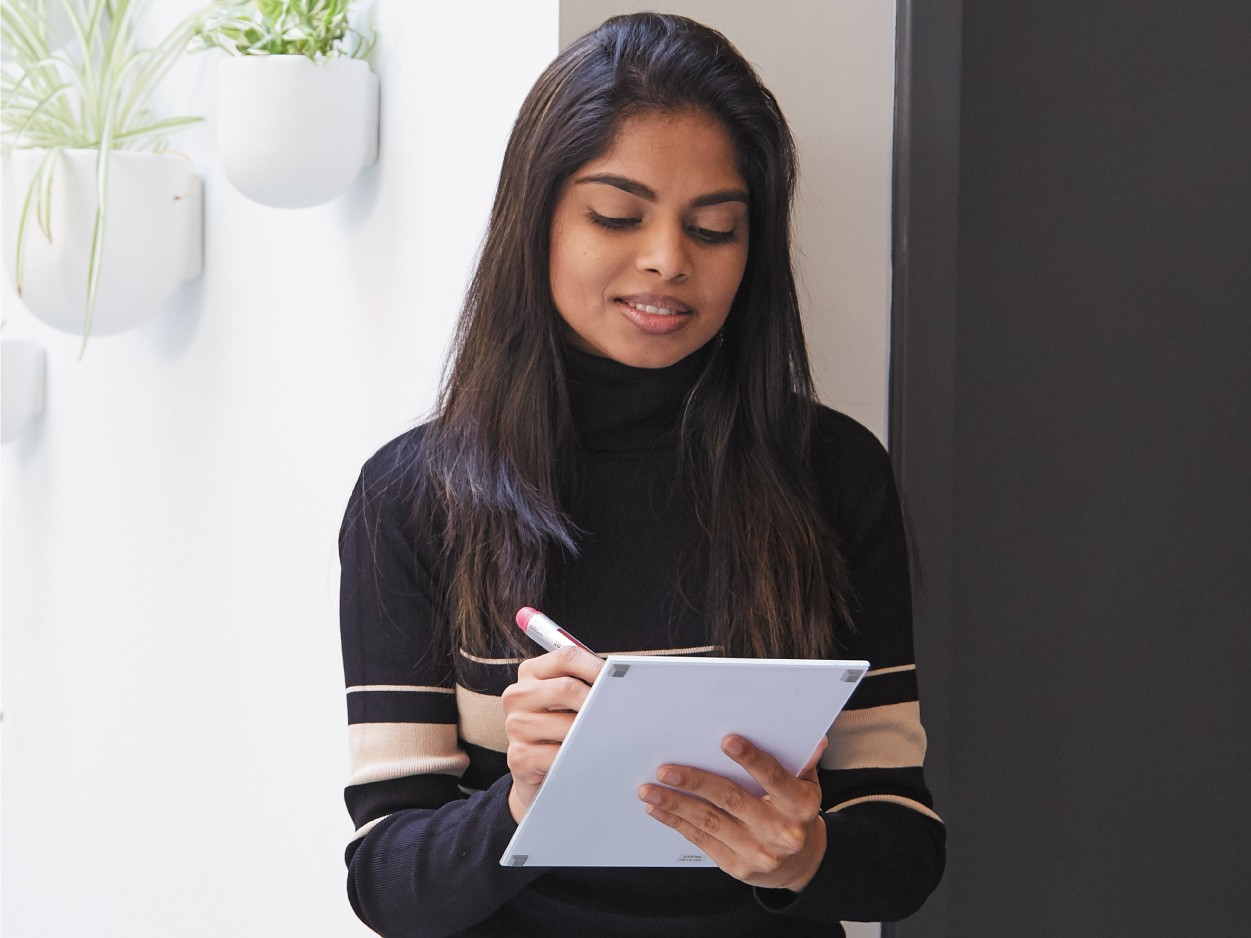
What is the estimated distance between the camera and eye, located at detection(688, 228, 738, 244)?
127 centimetres

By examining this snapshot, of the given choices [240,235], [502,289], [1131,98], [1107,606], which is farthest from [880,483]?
[240,235]

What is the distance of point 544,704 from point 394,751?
23cm

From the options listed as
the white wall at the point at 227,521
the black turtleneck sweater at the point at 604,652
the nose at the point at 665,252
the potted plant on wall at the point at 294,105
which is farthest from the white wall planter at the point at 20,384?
the nose at the point at 665,252

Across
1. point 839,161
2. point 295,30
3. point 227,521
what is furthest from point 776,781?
point 227,521

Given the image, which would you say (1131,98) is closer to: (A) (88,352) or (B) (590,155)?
(B) (590,155)

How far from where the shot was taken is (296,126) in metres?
1.70

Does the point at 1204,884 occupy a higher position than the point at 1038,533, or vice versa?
the point at 1038,533

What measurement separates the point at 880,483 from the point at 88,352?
156cm

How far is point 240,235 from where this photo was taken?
6.79 feet

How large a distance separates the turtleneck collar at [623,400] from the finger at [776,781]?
15.0 inches

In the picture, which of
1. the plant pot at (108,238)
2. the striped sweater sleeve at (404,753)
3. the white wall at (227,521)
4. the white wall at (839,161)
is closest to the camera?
the striped sweater sleeve at (404,753)

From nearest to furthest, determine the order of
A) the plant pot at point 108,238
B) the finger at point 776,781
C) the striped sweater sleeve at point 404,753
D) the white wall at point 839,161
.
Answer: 1. the finger at point 776,781
2. the striped sweater sleeve at point 404,753
3. the white wall at point 839,161
4. the plant pot at point 108,238

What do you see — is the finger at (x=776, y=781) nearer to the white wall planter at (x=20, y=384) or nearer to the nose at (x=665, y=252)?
the nose at (x=665, y=252)

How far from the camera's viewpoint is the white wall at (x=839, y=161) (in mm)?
1554
